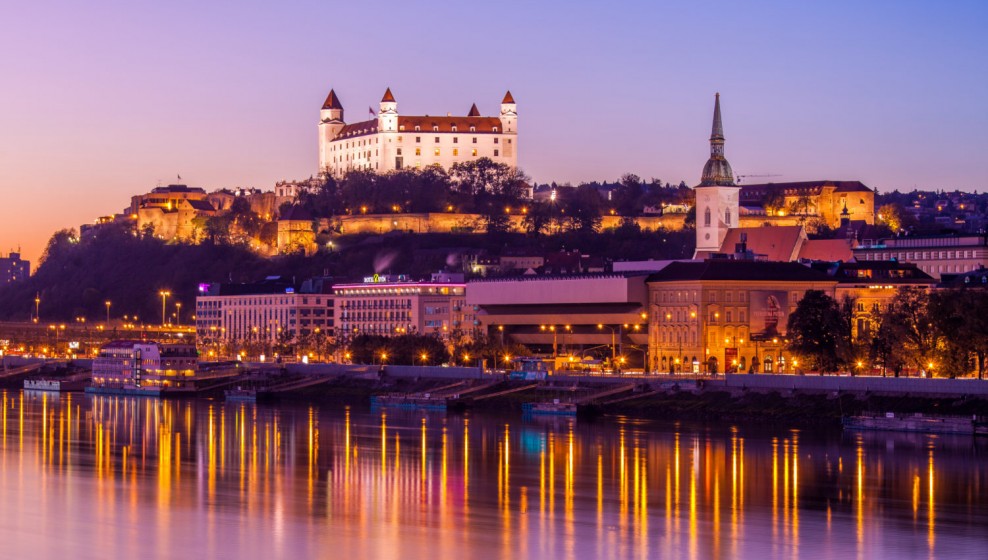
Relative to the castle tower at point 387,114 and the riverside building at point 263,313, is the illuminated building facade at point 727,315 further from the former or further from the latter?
the castle tower at point 387,114

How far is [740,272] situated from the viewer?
302ft

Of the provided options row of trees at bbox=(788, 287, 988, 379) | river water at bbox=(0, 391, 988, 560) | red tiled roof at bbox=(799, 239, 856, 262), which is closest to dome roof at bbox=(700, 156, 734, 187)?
red tiled roof at bbox=(799, 239, 856, 262)

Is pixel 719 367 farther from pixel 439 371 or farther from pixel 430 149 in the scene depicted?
pixel 430 149

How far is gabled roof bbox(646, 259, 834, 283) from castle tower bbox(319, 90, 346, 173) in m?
86.2

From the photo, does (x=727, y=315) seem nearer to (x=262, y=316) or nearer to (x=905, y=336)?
(x=905, y=336)

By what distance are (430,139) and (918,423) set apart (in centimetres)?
10952

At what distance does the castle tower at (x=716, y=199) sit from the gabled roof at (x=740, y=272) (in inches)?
932

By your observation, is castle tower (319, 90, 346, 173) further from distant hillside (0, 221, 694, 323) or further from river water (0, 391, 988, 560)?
river water (0, 391, 988, 560)

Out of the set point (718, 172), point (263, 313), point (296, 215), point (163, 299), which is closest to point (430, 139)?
point (296, 215)

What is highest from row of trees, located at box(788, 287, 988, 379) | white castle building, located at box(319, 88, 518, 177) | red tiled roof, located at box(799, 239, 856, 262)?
white castle building, located at box(319, 88, 518, 177)

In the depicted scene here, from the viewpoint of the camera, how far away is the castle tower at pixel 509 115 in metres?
169

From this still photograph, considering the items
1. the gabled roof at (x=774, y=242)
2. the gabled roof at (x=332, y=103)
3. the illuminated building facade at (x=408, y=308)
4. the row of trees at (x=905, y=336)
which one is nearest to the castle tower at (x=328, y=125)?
the gabled roof at (x=332, y=103)

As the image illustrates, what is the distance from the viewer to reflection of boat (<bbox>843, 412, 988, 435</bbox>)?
60.8m

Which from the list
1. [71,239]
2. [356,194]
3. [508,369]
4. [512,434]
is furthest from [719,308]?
[71,239]
